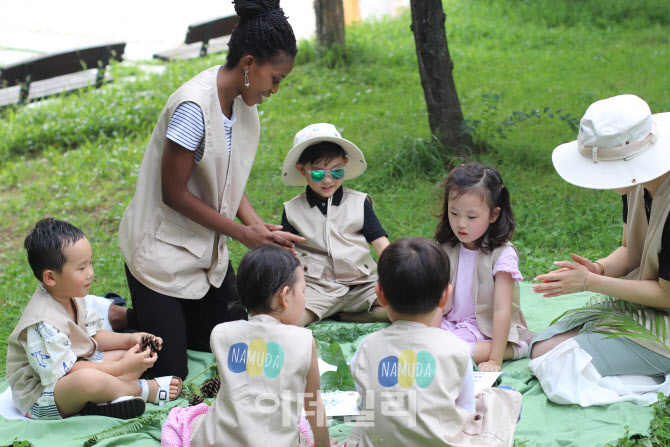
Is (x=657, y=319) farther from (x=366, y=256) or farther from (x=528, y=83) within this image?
(x=528, y=83)

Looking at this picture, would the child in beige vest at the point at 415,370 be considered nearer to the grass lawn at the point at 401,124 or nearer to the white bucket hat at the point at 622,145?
the white bucket hat at the point at 622,145

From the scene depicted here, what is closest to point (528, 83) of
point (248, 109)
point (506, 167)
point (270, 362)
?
point (506, 167)

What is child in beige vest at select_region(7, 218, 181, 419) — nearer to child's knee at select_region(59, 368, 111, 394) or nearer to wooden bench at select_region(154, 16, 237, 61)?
child's knee at select_region(59, 368, 111, 394)

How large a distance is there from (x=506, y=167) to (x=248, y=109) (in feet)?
9.81

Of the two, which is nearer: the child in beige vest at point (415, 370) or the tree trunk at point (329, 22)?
the child in beige vest at point (415, 370)

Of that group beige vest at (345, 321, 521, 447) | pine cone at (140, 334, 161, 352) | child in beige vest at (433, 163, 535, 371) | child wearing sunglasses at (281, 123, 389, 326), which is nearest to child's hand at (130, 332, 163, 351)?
pine cone at (140, 334, 161, 352)

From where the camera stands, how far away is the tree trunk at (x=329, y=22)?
8727mm

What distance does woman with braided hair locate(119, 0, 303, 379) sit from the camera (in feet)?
10.4

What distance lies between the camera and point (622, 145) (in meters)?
2.76

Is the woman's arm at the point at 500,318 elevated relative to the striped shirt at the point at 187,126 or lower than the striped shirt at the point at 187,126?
lower

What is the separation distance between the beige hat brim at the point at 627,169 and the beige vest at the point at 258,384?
1.32 m

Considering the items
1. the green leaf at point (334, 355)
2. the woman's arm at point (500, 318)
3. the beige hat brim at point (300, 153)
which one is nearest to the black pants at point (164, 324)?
the green leaf at point (334, 355)

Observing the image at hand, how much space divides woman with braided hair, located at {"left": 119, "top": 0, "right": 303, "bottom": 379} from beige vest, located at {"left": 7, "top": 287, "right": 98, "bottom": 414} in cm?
40

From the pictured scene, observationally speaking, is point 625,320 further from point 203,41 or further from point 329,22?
point 203,41
